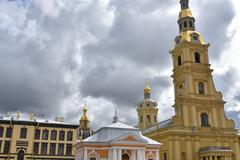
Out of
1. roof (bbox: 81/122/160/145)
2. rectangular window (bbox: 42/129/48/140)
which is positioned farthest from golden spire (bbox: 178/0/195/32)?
rectangular window (bbox: 42/129/48/140)

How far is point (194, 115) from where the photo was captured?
4638 cm

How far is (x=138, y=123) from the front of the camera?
74.6 meters

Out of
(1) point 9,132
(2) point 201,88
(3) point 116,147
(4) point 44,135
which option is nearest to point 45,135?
(4) point 44,135

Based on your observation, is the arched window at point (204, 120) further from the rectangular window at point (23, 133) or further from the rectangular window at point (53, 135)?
the rectangular window at point (23, 133)

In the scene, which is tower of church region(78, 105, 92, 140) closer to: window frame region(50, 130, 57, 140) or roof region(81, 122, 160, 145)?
window frame region(50, 130, 57, 140)

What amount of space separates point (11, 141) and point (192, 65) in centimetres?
3395

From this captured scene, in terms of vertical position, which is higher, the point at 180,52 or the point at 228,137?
the point at 180,52

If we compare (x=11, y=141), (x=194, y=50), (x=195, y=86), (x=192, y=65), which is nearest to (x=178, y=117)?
(x=195, y=86)

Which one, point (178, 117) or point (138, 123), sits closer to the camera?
point (178, 117)

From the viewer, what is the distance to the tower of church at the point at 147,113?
238 feet

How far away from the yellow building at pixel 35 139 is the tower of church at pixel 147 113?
27472 mm

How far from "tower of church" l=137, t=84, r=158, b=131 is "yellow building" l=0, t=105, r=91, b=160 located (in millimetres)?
27472

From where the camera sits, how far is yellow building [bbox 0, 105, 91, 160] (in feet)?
149

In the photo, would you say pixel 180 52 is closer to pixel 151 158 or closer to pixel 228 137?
pixel 228 137
